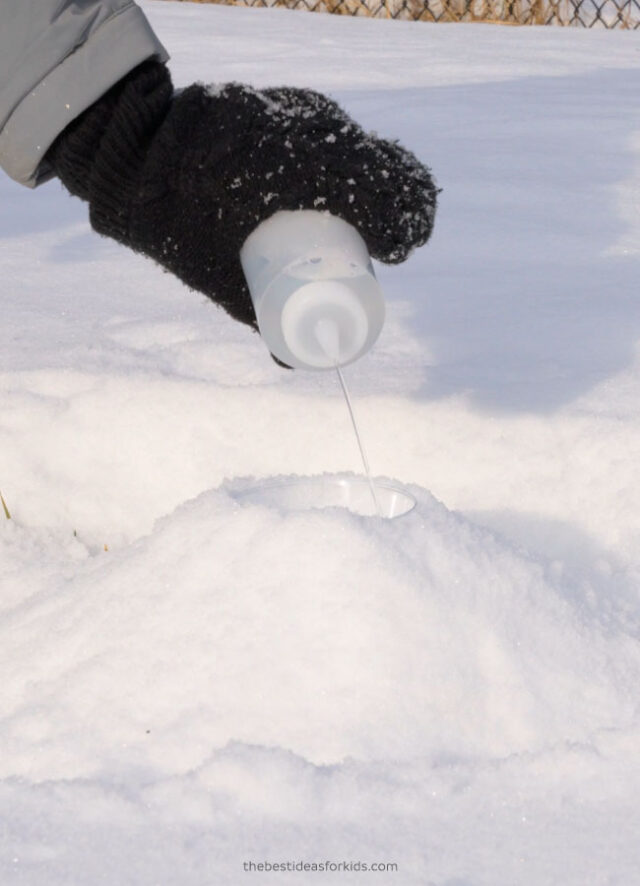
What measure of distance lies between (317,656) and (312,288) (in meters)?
0.30

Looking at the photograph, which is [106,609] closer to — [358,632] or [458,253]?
[358,632]

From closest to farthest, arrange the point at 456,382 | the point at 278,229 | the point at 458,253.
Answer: the point at 278,229 → the point at 456,382 → the point at 458,253

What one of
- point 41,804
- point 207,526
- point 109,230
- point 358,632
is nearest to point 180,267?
point 109,230

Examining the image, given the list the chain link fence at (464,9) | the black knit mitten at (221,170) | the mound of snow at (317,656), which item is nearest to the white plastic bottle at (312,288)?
the black knit mitten at (221,170)

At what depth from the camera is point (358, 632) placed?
1.03 m

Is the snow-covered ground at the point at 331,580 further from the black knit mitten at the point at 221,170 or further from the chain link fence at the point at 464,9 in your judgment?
the chain link fence at the point at 464,9

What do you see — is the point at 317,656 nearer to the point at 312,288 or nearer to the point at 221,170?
the point at 312,288

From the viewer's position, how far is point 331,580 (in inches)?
41.5

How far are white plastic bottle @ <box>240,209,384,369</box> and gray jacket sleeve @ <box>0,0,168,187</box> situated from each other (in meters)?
0.19

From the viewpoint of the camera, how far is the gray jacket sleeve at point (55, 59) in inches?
42.6

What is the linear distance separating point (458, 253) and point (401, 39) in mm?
2184

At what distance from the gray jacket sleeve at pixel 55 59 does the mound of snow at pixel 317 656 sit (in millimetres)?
376

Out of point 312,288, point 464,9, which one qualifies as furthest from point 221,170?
point 464,9

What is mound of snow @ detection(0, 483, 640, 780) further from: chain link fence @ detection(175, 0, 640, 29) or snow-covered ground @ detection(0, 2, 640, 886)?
chain link fence @ detection(175, 0, 640, 29)
